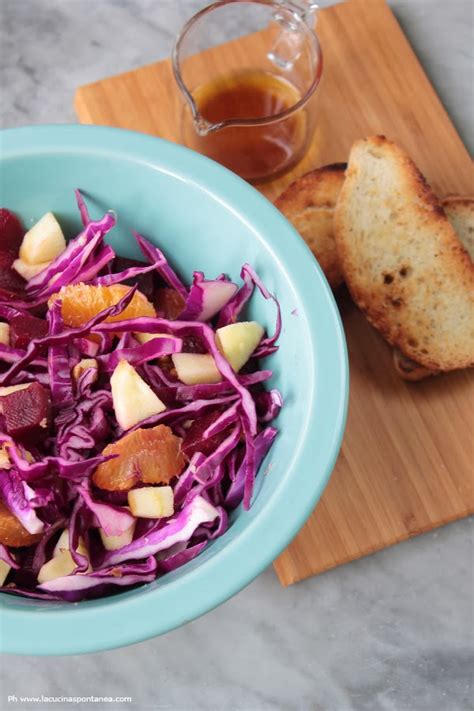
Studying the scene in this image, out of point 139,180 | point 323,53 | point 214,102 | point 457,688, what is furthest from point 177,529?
point 323,53

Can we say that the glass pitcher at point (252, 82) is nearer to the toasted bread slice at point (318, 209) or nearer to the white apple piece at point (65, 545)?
the toasted bread slice at point (318, 209)

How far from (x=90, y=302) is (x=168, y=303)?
0.47ft

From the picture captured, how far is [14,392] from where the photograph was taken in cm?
119

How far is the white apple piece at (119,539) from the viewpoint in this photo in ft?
3.91

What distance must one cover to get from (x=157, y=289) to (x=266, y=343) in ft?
0.72

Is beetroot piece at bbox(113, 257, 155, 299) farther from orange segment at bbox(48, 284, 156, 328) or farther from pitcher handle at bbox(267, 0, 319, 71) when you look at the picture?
pitcher handle at bbox(267, 0, 319, 71)

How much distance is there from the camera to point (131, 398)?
1189 millimetres

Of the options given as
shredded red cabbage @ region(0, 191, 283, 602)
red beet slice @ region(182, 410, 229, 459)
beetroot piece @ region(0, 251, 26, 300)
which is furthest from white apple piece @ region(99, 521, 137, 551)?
beetroot piece @ region(0, 251, 26, 300)

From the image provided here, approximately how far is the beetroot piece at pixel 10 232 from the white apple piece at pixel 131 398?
30 cm

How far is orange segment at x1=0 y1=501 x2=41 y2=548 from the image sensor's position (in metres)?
1.16

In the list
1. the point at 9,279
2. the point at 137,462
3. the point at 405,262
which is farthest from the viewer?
the point at 405,262

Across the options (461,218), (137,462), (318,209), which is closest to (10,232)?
(137,462)

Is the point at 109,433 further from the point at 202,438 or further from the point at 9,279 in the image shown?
the point at 9,279

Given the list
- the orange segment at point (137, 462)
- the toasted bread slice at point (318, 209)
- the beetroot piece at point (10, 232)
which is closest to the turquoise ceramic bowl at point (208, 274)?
the beetroot piece at point (10, 232)
